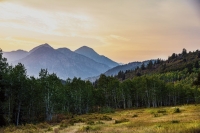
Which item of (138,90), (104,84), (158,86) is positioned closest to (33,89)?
(104,84)

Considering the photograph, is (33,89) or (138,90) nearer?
(33,89)

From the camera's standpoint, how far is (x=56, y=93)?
7700 centimetres

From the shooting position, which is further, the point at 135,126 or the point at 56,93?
the point at 56,93

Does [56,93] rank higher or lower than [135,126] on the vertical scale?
higher

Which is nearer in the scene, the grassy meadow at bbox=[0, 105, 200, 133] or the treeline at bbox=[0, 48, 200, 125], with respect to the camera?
the grassy meadow at bbox=[0, 105, 200, 133]

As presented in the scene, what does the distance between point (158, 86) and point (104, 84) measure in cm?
3279

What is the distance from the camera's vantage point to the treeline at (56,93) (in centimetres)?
5672

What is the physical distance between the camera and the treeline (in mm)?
56719

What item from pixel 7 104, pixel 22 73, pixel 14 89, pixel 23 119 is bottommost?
pixel 23 119

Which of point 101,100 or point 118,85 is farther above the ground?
point 118,85

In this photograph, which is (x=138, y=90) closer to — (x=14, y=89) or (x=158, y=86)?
(x=158, y=86)

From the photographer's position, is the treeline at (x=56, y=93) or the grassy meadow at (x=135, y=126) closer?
the grassy meadow at (x=135, y=126)

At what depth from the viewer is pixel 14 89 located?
58.2 m

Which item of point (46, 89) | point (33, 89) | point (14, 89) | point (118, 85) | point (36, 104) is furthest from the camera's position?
point (118, 85)
